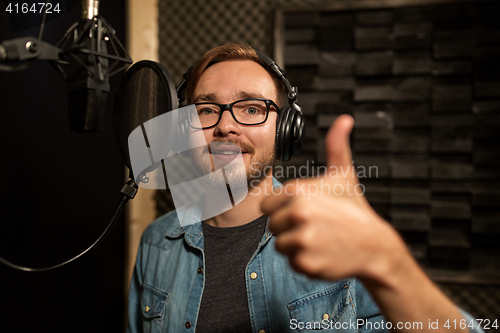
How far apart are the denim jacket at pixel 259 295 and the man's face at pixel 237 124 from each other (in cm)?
25

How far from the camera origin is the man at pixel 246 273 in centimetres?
46

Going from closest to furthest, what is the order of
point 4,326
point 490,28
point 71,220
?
point 4,326 < point 71,220 < point 490,28

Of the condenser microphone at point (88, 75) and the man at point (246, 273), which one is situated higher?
the condenser microphone at point (88, 75)

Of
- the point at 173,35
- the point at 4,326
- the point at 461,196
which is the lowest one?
the point at 4,326

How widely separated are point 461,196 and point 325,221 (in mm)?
1470

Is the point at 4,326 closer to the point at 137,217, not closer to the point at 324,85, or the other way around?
the point at 137,217

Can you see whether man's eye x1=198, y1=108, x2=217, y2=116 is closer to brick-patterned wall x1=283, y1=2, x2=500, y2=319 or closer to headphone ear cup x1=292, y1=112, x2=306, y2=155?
headphone ear cup x1=292, y1=112, x2=306, y2=155

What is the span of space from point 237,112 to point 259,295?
23.2 inches

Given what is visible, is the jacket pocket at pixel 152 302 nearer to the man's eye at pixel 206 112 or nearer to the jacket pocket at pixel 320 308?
the jacket pocket at pixel 320 308

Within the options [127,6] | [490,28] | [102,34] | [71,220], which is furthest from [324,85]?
[71,220]

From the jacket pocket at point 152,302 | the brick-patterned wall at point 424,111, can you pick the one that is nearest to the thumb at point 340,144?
the jacket pocket at point 152,302

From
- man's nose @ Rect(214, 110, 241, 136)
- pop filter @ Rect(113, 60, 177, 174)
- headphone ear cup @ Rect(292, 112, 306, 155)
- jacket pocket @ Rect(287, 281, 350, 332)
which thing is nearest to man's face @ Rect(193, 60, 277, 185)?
man's nose @ Rect(214, 110, 241, 136)

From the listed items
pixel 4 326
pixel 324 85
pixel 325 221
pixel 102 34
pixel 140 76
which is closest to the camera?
pixel 325 221

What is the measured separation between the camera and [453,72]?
144cm
